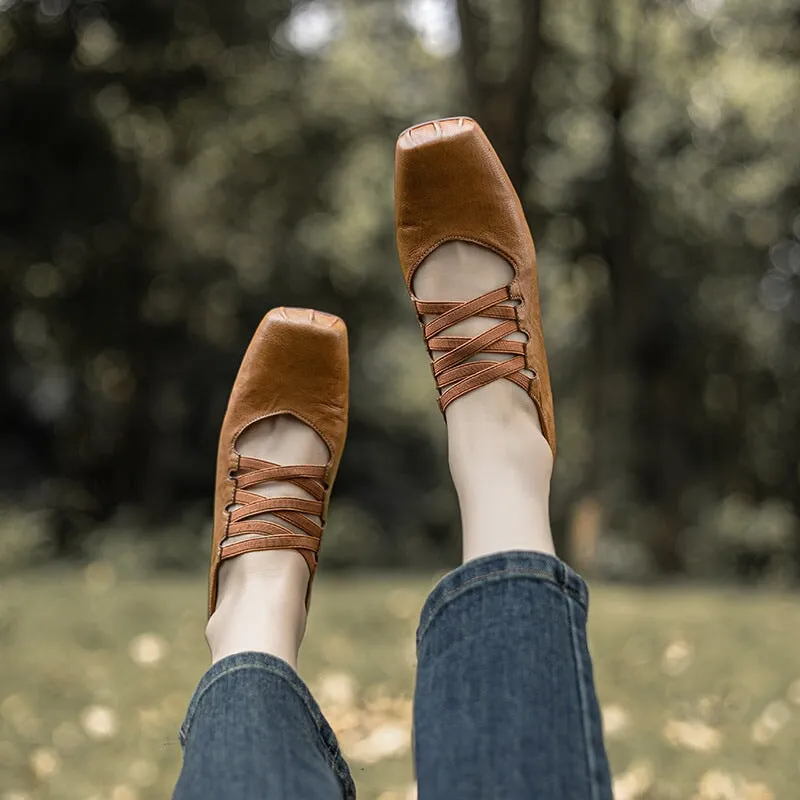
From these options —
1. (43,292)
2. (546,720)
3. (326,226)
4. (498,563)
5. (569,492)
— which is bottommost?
(546,720)

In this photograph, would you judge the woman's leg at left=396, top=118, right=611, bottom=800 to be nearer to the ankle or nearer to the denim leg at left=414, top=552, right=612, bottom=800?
the denim leg at left=414, top=552, right=612, bottom=800

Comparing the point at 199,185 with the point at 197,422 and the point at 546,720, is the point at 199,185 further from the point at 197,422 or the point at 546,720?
the point at 546,720

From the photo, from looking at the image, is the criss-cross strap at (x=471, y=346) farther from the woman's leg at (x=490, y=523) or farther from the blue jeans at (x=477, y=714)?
the blue jeans at (x=477, y=714)

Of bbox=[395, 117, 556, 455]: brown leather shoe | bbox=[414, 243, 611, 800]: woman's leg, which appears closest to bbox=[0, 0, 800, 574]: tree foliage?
bbox=[395, 117, 556, 455]: brown leather shoe

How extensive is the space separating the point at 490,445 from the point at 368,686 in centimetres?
117

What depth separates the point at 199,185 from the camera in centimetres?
802

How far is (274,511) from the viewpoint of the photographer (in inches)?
67.1

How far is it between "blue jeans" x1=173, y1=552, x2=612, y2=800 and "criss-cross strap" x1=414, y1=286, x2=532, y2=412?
1.54 feet

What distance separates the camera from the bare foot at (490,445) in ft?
3.86

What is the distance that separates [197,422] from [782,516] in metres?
5.61

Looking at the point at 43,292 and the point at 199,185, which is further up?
the point at 199,185

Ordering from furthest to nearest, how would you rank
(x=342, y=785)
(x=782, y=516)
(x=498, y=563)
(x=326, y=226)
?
(x=782, y=516), (x=326, y=226), (x=342, y=785), (x=498, y=563)

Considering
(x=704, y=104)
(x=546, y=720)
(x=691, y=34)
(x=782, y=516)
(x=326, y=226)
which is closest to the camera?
(x=546, y=720)

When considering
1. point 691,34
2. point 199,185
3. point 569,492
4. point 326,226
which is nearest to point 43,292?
point 199,185
